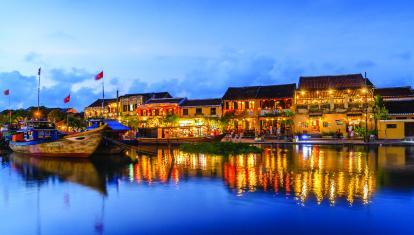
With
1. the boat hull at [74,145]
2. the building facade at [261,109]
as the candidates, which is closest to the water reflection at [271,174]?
the boat hull at [74,145]

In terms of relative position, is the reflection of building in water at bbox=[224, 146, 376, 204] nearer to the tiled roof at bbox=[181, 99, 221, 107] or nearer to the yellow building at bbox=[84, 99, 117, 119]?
the tiled roof at bbox=[181, 99, 221, 107]

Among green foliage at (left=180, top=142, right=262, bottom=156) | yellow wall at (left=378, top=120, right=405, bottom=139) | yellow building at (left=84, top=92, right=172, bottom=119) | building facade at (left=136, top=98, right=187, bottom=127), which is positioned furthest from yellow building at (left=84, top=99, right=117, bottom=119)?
yellow wall at (left=378, top=120, right=405, bottom=139)

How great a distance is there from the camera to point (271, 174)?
22234 millimetres

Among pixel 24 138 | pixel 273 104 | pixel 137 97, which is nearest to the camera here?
pixel 24 138

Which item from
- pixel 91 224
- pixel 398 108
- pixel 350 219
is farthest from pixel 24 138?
pixel 398 108

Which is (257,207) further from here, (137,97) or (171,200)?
(137,97)

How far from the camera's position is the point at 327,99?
55.6 m

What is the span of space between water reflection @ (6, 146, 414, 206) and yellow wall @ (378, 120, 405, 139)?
18.5 m

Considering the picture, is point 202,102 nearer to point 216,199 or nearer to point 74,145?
point 74,145

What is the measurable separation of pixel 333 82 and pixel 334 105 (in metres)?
3.74

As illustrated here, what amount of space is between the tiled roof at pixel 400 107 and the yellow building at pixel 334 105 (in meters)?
2.46

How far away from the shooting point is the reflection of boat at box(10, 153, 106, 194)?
22119 millimetres

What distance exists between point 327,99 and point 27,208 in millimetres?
46404

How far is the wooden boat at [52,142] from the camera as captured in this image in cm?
3438
